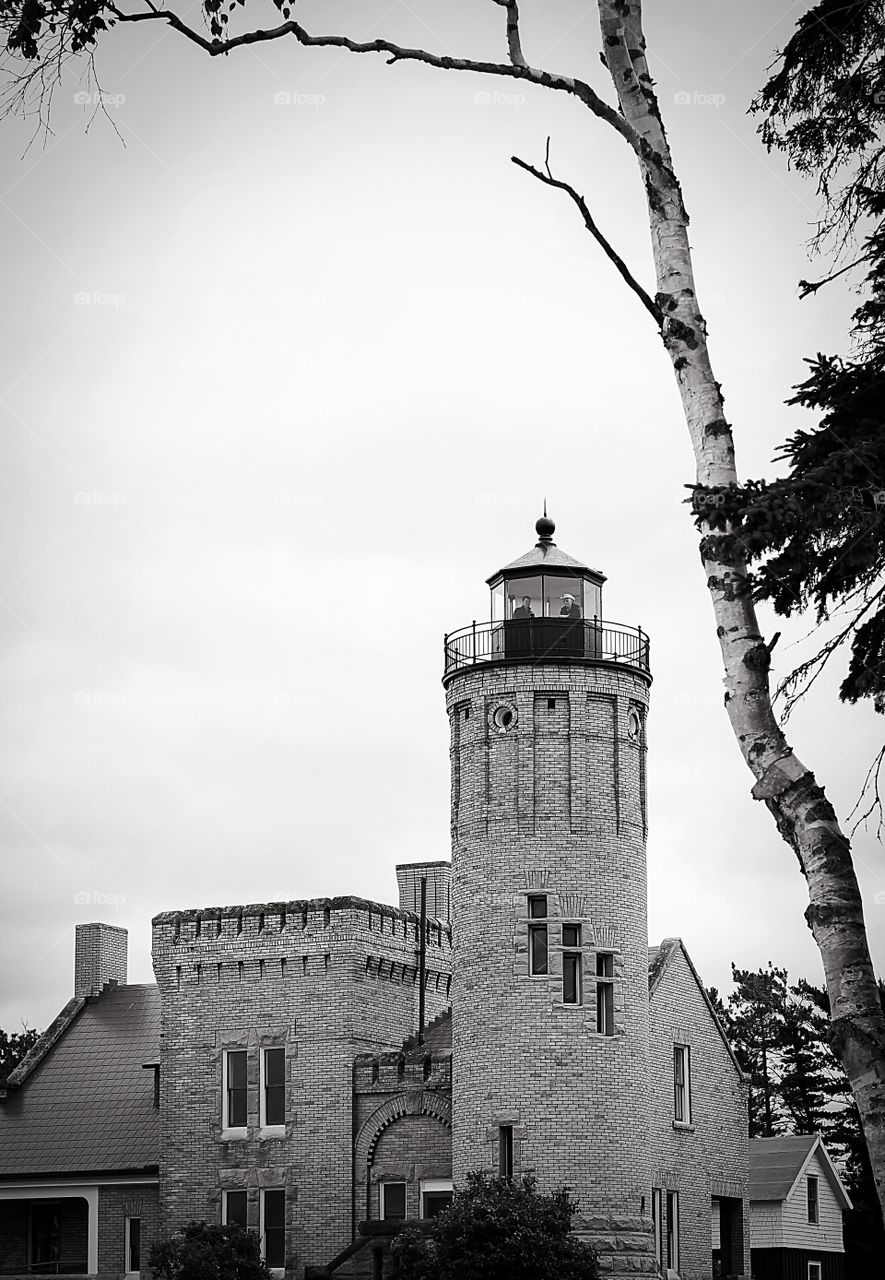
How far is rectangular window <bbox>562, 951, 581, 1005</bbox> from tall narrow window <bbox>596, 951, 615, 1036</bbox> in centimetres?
41

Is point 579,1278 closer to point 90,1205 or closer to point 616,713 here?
point 616,713

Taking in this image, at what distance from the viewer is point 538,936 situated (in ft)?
115

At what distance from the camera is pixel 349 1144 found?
3762cm

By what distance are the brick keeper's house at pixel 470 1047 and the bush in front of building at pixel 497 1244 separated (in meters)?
2.70

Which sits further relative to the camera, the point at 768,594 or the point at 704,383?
the point at 768,594

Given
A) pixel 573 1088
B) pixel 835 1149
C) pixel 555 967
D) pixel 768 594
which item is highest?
pixel 768 594

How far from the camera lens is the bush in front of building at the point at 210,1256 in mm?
34188

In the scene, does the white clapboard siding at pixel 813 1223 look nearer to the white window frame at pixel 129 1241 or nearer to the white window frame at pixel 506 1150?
the white window frame at pixel 506 1150

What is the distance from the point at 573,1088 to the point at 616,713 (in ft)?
24.2

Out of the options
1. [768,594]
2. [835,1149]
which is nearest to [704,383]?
[768,594]

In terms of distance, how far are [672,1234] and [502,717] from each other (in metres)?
11.1

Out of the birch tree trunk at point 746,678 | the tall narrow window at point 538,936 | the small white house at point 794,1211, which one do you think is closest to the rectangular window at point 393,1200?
the tall narrow window at point 538,936

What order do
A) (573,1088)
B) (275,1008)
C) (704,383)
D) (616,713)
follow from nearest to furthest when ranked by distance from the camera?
(704,383) → (573,1088) → (616,713) → (275,1008)

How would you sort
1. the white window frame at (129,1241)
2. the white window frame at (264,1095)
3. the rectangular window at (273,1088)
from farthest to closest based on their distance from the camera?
the white window frame at (129,1241)
the rectangular window at (273,1088)
the white window frame at (264,1095)
